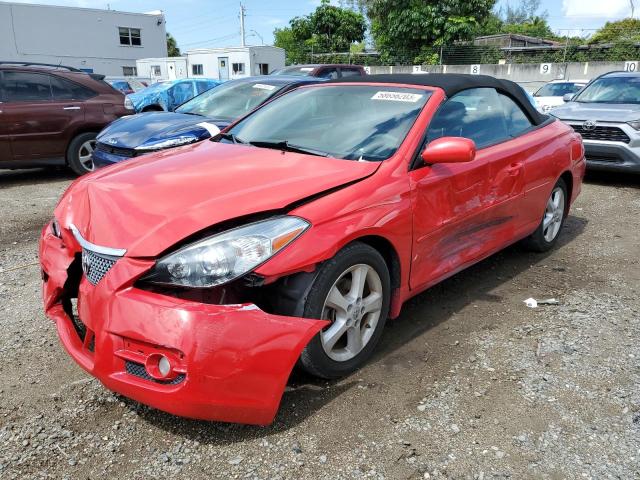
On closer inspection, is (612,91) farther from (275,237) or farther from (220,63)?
(220,63)

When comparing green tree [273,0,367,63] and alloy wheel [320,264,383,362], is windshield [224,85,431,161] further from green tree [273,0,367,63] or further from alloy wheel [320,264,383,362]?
green tree [273,0,367,63]

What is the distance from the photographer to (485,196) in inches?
144

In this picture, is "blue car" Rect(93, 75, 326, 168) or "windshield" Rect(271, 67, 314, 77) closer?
"blue car" Rect(93, 75, 326, 168)

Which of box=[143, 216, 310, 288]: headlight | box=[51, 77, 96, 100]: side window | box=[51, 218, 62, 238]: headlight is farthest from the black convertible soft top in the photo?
box=[51, 77, 96, 100]: side window

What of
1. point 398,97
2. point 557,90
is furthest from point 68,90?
point 557,90

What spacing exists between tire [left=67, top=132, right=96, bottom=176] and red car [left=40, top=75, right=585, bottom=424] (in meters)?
5.06

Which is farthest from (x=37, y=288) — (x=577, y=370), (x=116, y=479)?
(x=577, y=370)

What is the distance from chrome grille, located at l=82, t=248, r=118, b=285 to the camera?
7.84 ft

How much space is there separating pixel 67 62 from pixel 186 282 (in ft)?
133

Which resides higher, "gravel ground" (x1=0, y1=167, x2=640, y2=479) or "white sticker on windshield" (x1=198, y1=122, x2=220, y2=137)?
"white sticker on windshield" (x1=198, y1=122, x2=220, y2=137)

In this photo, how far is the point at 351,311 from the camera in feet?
9.07

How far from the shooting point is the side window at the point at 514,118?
13.7 ft

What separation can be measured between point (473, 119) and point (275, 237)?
Result: 2.07 meters

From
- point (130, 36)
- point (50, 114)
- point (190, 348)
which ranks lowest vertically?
point (190, 348)
